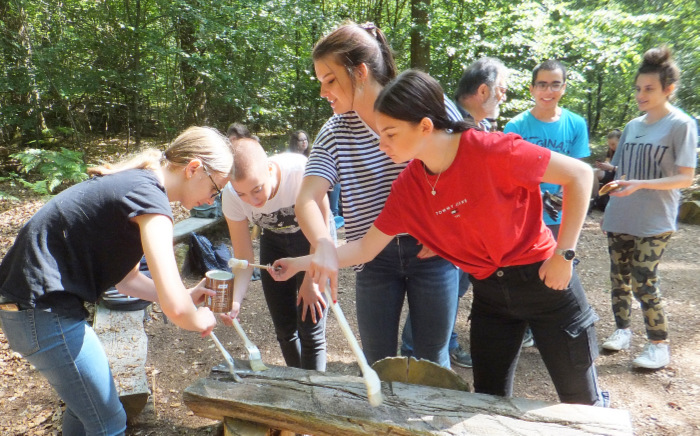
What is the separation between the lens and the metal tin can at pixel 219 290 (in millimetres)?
1975

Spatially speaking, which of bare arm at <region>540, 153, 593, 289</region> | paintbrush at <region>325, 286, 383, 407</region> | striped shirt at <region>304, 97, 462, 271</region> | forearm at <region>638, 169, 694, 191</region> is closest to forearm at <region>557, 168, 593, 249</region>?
bare arm at <region>540, 153, 593, 289</region>

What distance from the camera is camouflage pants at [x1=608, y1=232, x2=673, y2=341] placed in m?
2.98

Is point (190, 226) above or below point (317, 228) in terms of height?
below

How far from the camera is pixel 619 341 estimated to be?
3.41m

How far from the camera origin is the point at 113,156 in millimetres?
9078

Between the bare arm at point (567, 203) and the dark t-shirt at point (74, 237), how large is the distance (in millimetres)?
1276

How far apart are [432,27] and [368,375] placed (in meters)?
8.57

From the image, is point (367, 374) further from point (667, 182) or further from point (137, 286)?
point (667, 182)

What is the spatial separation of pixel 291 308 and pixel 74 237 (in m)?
1.19

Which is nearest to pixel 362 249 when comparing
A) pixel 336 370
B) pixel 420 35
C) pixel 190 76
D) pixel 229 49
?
pixel 336 370

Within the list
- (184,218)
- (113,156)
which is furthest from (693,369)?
(113,156)

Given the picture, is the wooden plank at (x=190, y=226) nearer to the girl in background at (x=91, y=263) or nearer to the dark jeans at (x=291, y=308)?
the dark jeans at (x=291, y=308)

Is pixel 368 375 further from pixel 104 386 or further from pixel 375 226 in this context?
pixel 104 386

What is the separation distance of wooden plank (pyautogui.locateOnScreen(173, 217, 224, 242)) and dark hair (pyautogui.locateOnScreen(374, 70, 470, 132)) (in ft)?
13.8
